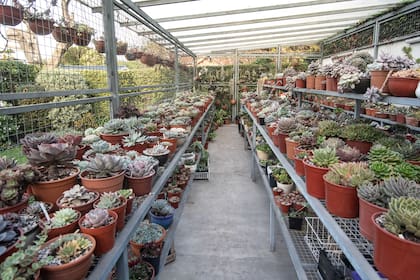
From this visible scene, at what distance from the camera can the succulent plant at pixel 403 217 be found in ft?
2.65

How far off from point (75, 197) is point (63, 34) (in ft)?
4.42

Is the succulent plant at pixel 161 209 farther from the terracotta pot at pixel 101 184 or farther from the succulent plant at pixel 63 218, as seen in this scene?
the succulent plant at pixel 63 218

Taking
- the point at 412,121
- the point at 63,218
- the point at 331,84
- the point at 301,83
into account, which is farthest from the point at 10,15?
the point at 412,121

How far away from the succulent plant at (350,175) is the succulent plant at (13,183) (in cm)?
127

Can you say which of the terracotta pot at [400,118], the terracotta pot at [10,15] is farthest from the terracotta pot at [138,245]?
the terracotta pot at [400,118]

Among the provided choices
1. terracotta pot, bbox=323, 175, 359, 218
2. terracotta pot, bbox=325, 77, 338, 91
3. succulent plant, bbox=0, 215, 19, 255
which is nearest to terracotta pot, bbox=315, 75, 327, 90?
terracotta pot, bbox=325, 77, 338, 91

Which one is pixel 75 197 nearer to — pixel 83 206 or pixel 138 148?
pixel 83 206

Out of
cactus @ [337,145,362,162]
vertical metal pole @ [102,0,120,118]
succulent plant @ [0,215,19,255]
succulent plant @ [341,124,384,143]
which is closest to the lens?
succulent plant @ [0,215,19,255]

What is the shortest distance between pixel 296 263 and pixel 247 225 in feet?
4.35

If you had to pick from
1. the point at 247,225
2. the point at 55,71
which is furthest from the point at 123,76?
the point at 247,225

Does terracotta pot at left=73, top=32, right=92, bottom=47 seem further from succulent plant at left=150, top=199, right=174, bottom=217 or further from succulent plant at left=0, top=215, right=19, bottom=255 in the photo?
succulent plant at left=0, top=215, right=19, bottom=255

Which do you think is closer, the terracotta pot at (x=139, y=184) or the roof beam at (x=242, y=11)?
the terracotta pot at (x=139, y=184)

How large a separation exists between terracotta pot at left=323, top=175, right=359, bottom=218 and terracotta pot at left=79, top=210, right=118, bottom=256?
0.94m

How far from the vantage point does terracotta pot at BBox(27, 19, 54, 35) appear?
1.65 metres
